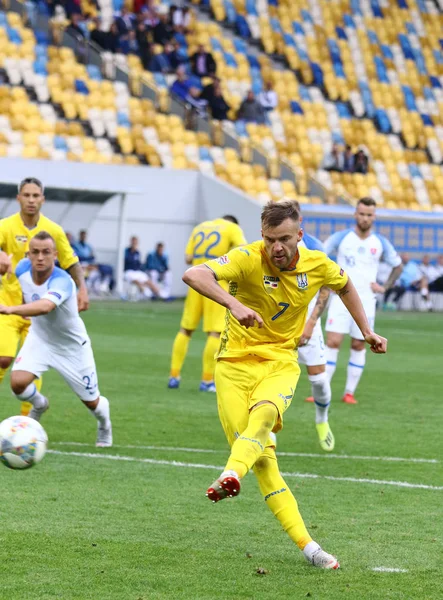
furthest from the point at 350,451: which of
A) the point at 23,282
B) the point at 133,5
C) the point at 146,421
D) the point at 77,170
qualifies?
the point at 133,5

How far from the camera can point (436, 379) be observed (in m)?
15.4

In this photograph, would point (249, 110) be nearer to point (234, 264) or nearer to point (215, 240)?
point (215, 240)

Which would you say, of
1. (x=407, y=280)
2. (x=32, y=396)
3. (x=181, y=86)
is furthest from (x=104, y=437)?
(x=181, y=86)

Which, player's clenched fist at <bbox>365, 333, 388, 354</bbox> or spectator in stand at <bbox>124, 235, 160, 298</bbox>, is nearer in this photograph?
player's clenched fist at <bbox>365, 333, 388, 354</bbox>

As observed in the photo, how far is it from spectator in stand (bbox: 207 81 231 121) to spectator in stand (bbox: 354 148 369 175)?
4.52m

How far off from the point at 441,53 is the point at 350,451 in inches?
1368

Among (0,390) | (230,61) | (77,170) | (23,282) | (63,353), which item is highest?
(230,61)

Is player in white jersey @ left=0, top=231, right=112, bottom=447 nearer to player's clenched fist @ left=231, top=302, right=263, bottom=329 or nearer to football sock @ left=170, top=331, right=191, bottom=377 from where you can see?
player's clenched fist @ left=231, top=302, right=263, bottom=329

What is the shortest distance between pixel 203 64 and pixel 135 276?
7.70 m

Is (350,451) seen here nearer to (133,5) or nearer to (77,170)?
(77,170)

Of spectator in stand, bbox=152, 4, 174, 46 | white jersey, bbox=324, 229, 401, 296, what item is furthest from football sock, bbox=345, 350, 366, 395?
spectator in stand, bbox=152, 4, 174, 46

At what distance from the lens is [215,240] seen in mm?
13281

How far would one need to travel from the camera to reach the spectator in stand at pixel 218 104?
32312 millimetres

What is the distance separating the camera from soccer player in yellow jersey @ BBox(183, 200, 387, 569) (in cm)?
538
